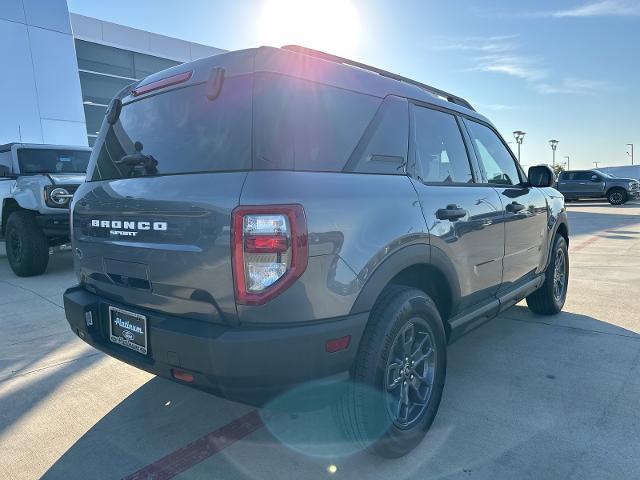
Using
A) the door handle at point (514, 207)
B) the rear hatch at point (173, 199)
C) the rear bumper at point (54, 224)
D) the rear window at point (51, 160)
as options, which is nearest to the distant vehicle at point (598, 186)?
the door handle at point (514, 207)

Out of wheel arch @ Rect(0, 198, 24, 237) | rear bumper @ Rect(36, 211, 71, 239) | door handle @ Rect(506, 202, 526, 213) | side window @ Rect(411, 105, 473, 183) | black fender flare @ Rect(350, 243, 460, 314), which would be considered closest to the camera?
black fender flare @ Rect(350, 243, 460, 314)

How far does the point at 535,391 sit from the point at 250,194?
2328 mm

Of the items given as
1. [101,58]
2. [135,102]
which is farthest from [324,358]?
[101,58]

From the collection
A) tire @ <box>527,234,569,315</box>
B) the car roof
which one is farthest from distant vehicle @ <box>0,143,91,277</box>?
tire @ <box>527,234,569,315</box>

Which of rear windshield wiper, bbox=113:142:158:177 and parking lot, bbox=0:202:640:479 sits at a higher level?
rear windshield wiper, bbox=113:142:158:177

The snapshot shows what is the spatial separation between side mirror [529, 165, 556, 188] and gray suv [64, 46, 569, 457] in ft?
4.56

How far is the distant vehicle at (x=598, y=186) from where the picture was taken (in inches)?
898

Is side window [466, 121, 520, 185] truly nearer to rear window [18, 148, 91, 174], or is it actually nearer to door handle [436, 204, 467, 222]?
door handle [436, 204, 467, 222]

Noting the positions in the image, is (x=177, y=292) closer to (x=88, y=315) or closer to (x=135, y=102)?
(x=88, y=315)

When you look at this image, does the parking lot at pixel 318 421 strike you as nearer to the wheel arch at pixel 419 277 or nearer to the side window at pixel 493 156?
the wheel arch at pixel 419 277

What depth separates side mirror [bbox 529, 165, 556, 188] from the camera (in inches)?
157

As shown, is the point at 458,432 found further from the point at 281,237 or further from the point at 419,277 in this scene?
the point at 281,237

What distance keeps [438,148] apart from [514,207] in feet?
3.16

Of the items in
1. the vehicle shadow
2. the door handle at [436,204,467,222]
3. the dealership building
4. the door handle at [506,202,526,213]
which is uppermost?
the dealership building
